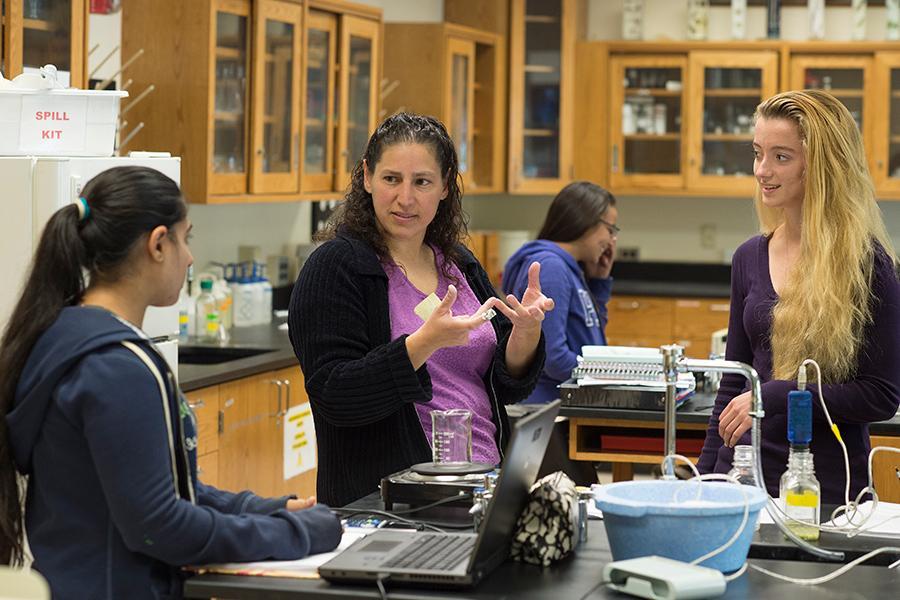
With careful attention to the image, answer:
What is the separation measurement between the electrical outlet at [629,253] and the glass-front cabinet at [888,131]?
55.6 inches

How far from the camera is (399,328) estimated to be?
8.51ft

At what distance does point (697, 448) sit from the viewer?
3711 millimetres

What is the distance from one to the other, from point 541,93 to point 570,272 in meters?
3.27

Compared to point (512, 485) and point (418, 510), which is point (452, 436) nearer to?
point (418, 510)

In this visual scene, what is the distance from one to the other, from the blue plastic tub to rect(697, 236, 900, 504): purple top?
0.62 meters

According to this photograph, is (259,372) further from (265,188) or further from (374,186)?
(374,186)

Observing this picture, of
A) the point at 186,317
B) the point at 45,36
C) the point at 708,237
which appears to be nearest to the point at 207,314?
the point at 186,317

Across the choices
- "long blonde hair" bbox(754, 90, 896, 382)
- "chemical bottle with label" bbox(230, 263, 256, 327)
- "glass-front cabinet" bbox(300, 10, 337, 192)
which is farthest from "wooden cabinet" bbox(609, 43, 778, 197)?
"long blonde hair" bbox(754, 90, 896, 382)

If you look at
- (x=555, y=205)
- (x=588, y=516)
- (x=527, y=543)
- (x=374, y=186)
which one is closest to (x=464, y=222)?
(x=374, y=186)

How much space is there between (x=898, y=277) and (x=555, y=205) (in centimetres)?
203

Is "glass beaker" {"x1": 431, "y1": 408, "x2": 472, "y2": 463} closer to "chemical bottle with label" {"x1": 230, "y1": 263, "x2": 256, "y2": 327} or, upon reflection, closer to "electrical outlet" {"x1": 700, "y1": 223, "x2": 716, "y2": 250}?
"chemical bottle with label" {"x1": 230, "y1": 263, "x2": 256, "y2": 327}

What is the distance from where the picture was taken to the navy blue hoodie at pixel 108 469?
1.75 metres

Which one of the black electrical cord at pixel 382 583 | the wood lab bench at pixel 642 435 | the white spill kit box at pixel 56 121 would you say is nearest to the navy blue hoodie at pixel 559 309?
the wood lab bench at pixel 642 435

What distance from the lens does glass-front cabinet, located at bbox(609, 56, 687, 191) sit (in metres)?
7.30
